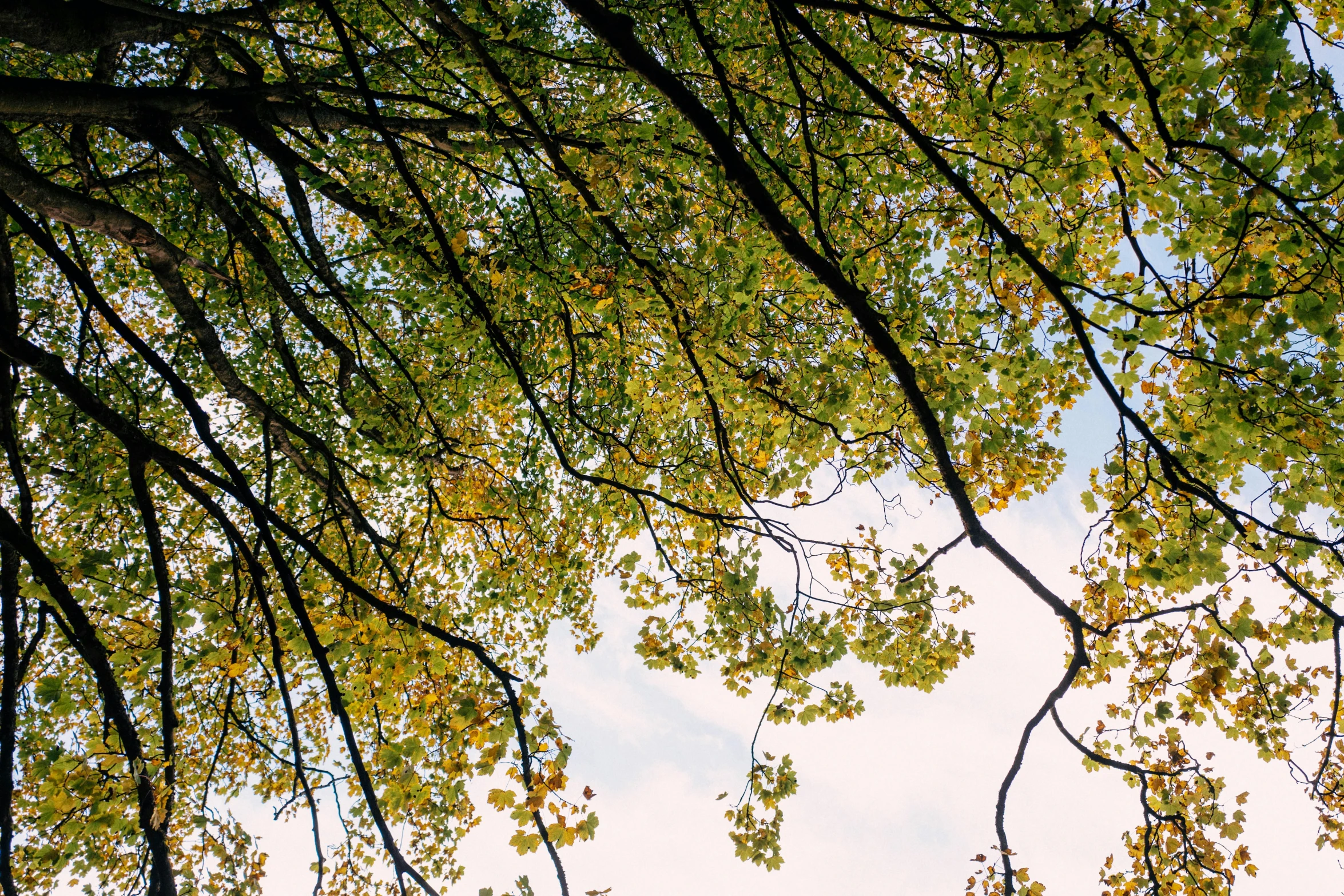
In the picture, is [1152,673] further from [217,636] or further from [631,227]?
[217,636]

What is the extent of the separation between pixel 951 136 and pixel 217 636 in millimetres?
6117

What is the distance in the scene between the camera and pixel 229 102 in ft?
14.3

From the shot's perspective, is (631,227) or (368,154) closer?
Answer: (631,227)

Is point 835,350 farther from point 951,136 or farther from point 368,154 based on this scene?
point 368,154

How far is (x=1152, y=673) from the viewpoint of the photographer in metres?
4.46

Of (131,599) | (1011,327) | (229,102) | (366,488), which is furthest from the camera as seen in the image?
(366,488)

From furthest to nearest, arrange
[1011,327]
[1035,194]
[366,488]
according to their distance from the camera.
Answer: [366,488], [1011,327], [1035,194]

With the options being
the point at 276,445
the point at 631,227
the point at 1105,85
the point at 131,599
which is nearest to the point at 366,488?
the point at 276,445

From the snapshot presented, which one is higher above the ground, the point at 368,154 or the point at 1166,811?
the point at 368,154

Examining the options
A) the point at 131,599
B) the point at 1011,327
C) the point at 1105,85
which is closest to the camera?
the point at 1105,85

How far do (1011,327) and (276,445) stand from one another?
6334 mm

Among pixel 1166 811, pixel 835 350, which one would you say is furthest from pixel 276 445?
pixel 1166 811

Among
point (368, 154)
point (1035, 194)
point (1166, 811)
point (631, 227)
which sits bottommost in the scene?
point (1166, 811)

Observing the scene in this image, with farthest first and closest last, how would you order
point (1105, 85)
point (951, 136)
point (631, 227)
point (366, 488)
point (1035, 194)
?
point (366, 488), point (951, 136), point (1035, 194), point (631, 227), point (1105, 85)
